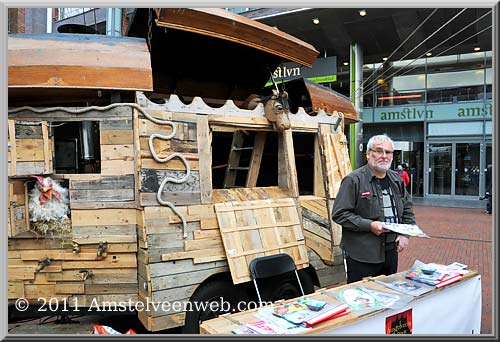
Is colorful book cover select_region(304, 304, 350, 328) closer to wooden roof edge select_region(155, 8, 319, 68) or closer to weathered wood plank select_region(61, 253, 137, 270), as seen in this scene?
weathered wood plank select_region(61, 253, 137, 270)

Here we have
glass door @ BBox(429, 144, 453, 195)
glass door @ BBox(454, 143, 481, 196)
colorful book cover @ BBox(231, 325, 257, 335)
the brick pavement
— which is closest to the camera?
colorful book cover @ BBox(231, 325, 257, 335)

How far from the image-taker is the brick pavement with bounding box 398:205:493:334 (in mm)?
5393

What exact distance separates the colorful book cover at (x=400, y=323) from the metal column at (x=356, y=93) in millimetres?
10874

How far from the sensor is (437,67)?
15.2 meters

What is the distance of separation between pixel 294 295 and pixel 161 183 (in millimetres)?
1970

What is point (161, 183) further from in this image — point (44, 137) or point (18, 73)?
point (18, 73)

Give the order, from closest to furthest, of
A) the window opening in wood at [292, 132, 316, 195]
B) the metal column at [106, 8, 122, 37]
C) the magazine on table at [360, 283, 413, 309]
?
the magazine on table at [360, 283, 413, 309]
the metal column at [106, 8, 122, 37]
the window opening in wood at [292, 132, 316, 195]

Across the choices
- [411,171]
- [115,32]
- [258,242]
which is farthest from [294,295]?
[411,171]

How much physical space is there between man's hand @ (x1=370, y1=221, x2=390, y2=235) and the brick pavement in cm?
148

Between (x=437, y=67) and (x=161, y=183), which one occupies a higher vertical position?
(x=437, y=67)

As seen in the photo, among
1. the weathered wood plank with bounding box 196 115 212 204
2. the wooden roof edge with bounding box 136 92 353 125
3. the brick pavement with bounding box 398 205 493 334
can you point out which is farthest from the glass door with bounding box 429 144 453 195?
the weathered wood plank with bounding box 196 115 212 204

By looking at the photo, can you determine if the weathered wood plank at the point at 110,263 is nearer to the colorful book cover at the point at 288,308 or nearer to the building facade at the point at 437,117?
the colorful book cover at the point at 288,308

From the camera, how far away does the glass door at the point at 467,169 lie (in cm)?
1479

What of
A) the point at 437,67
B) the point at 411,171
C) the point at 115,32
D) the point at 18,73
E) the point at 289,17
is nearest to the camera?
the point at 18,73
